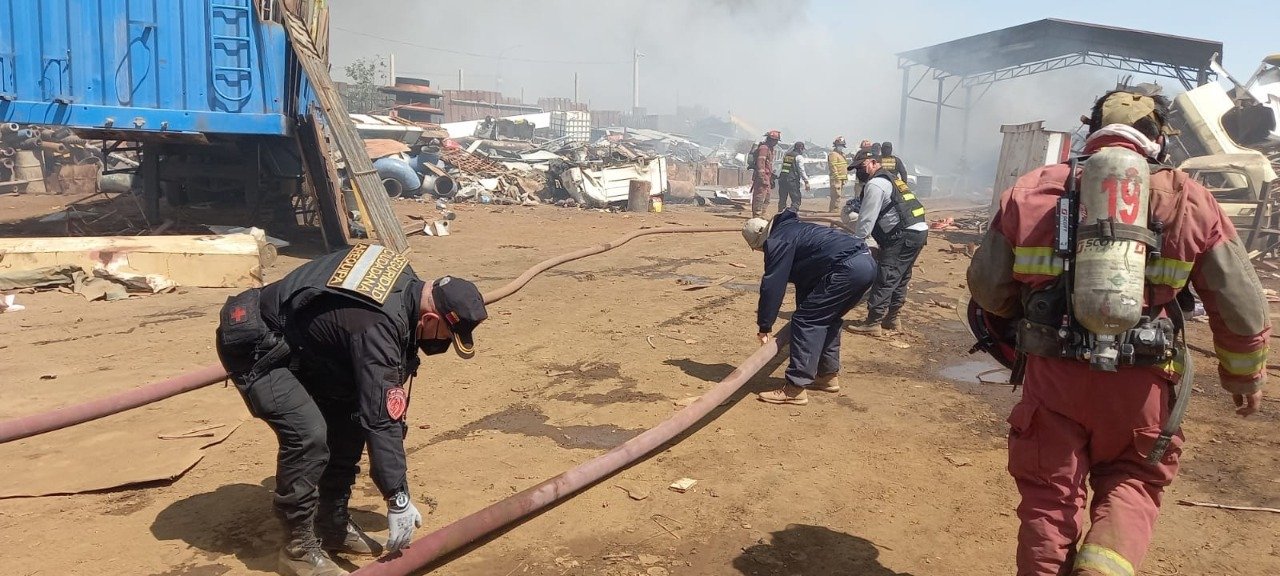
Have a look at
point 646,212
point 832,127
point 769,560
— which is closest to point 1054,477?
point 769,560

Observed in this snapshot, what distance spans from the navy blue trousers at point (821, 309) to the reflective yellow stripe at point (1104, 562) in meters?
2.99

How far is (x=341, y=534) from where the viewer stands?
343cm

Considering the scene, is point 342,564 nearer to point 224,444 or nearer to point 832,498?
point 224,444

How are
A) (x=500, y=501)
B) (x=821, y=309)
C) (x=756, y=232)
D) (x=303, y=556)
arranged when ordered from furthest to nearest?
(x=756, y=232) → (x=821, y=309) → (x=500, y=501) → (x=303, y=556)

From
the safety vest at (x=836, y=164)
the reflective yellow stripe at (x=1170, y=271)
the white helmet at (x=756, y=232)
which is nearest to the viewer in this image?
the reflective yellow stripe at (x=1170, y=271)

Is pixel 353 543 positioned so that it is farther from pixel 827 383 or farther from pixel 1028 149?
pixel 1028 149

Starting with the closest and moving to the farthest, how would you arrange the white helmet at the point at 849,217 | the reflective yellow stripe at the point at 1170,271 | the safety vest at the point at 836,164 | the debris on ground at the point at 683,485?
the reflective yellow stripe at the point at 1170,271
the debris on ground at the point at 683,485
the white helmet at the point at 849,217
the safety vest at the point at 836,164

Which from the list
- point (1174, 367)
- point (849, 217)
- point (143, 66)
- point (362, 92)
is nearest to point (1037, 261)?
point (1174, 367)

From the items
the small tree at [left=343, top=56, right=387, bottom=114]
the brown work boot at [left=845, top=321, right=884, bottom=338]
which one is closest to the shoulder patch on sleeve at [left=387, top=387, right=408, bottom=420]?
the brown work boot at [left=845, top=321, right=884, bottom=338]

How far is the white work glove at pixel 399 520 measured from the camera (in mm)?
2873

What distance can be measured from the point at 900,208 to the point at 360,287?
16.6 ft

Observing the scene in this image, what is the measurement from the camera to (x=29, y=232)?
11969 mm

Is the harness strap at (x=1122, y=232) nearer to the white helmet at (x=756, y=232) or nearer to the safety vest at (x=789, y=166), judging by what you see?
the white helmet at (x=756, y=232)

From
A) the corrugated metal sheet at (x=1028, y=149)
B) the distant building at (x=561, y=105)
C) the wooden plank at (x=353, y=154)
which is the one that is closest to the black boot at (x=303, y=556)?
the wooden plank at (x=353, y=154)
